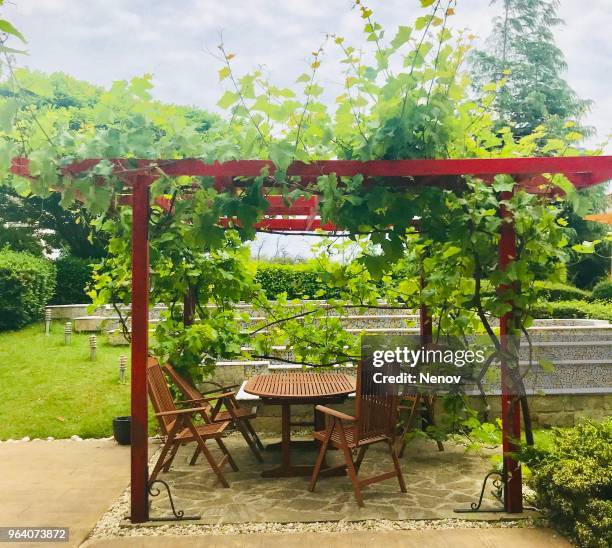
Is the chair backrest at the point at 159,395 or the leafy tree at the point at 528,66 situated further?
the leafy tree at the point at 528,66

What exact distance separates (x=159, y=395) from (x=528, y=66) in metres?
17.8

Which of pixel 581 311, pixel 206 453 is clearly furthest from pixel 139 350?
pixel 581 311

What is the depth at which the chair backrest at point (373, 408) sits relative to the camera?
12.9 feet

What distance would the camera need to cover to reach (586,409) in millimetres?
6062

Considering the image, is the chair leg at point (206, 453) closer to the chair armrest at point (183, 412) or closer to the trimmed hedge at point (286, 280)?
the chair armrest at point (183, 412)

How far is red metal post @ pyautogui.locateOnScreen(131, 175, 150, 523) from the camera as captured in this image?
3.67m

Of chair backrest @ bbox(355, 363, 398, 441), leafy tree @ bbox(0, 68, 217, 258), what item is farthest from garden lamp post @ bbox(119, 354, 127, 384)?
chair backrest @ bbox(355, 363, 398, 441)

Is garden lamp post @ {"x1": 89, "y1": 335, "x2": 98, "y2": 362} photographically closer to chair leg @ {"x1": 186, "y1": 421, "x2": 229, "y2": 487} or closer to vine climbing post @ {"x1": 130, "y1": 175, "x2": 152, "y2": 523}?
chair leg @ {"x1": 186, "y1": 421, "x2": 229, "y2": 487}

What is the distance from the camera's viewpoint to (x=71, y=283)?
44.6 ft

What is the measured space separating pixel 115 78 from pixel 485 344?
9.45 feet

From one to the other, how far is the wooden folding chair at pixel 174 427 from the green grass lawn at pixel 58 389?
6.47 ft

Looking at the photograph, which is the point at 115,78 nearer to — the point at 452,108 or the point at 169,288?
the point at 452,108

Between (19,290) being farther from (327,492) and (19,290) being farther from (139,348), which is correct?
(327,492)

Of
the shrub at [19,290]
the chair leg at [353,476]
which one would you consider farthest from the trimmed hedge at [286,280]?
the chair leg at [353,476]
